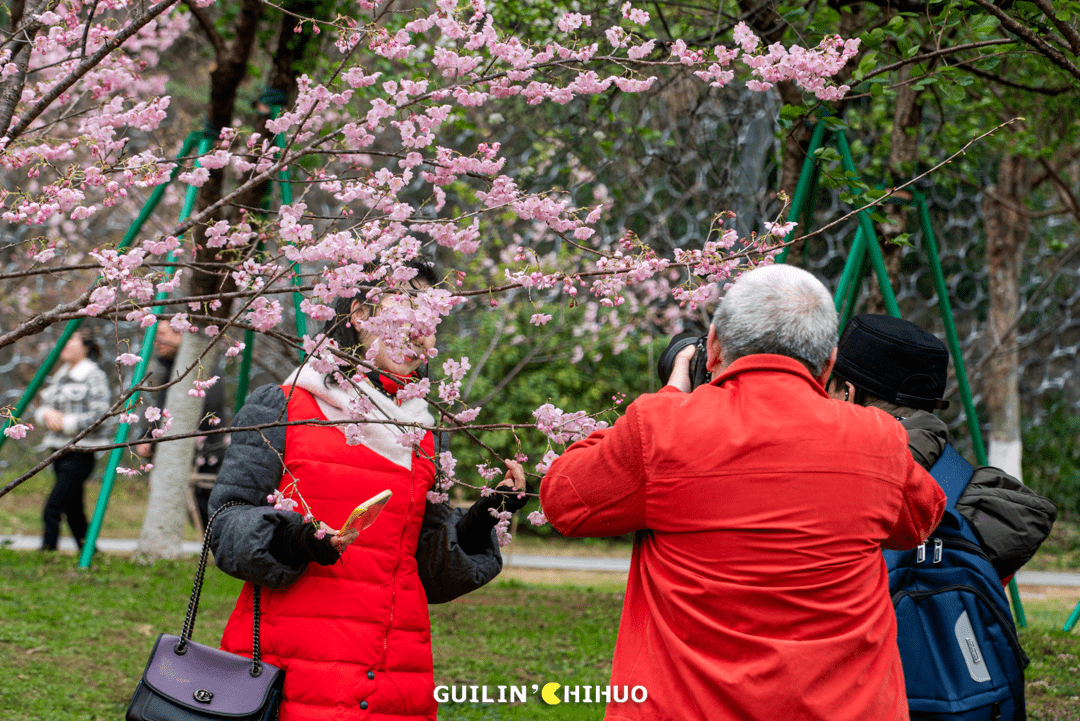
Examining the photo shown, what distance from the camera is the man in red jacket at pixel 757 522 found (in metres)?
1.58

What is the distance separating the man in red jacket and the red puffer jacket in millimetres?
612

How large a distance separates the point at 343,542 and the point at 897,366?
1357mm

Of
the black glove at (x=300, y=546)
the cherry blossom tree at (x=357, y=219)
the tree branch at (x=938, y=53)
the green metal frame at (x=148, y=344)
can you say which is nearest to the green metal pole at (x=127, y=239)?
the green metal frame at (x=148, y=344)

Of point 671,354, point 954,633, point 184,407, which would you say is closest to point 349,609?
point 671,354

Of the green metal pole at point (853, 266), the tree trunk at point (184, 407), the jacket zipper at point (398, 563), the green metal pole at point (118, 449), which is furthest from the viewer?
the tree trunk at point (184, 407)

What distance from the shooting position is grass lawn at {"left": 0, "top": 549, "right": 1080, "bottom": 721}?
410cm

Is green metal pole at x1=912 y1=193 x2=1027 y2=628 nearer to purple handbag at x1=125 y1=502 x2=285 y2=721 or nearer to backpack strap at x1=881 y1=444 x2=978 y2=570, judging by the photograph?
backpack strap at x1=881 y1=444 x2=978 y2=570

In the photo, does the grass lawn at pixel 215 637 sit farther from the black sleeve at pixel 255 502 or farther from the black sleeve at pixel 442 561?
the black sleeve at pixel 255 502

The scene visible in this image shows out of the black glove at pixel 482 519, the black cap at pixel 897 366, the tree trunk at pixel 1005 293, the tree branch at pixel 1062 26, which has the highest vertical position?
the tree trunk at pixel 1005 293

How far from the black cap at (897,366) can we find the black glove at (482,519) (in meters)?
0.88

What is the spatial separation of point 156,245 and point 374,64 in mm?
5331

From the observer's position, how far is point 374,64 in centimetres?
738

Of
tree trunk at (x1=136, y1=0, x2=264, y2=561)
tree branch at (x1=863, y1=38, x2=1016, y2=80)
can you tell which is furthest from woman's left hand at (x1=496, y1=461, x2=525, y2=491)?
tree trunk at (x1=136, y1=0, x2=264, y2=561)

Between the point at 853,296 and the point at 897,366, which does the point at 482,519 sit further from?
the point at 853,296
